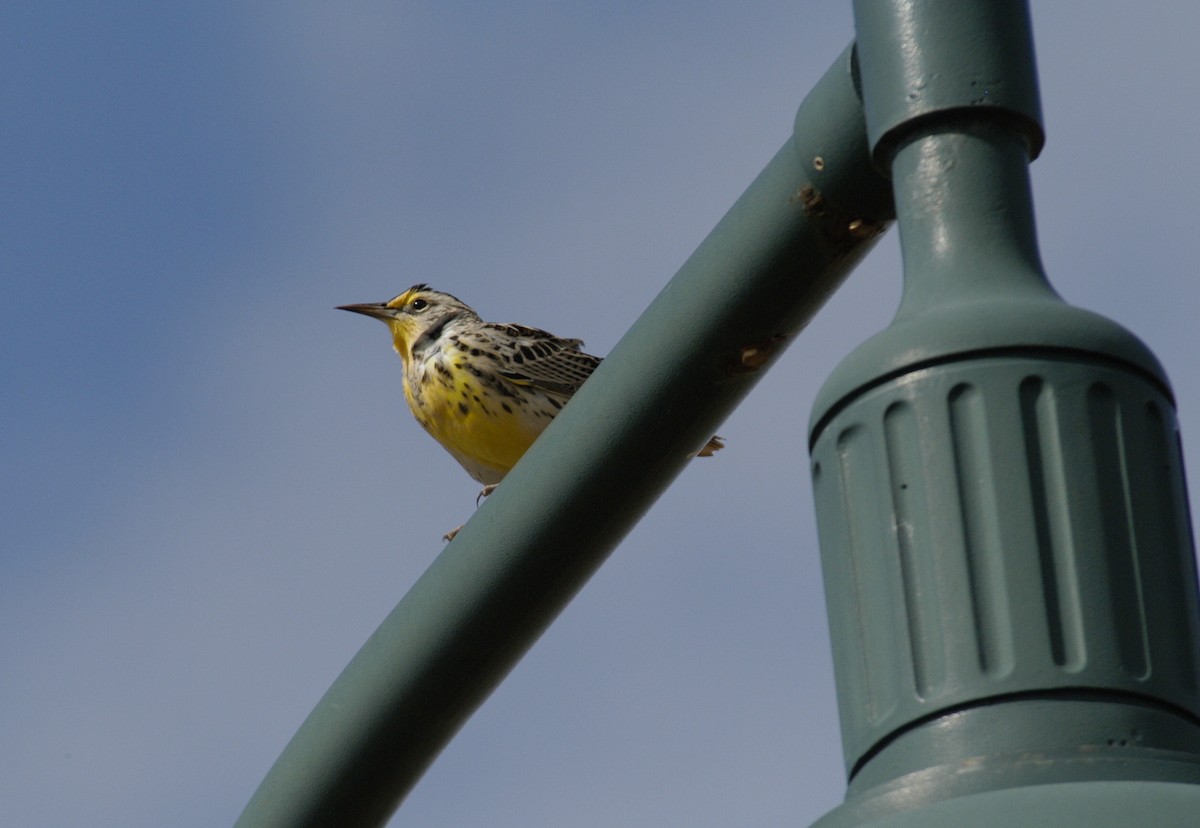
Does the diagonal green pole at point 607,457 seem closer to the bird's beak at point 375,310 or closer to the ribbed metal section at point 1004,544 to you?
the ribbed metal section at point 1004,544

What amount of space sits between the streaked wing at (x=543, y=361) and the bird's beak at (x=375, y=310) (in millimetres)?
944

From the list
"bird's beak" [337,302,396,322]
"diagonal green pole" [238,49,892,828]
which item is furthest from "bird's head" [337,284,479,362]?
"diagonal green pole" [238,49,892,828]

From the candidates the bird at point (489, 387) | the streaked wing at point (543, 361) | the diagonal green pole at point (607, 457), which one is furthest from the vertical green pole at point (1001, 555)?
the streaked wing at point (543, 361)

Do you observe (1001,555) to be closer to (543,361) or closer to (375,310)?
(543,361)

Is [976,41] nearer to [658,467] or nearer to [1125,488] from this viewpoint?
[1125,488]

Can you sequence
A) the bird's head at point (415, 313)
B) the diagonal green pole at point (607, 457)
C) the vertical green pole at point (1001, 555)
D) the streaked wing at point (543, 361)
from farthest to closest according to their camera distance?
the bird's head at point (415, 313), the streaked wing at point (543, 361), the diagonal green pole at point (607, 457), the vertical green pole at point (1001, 555)

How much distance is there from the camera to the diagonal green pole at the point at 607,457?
3.60m

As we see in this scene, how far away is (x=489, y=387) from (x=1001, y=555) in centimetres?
977

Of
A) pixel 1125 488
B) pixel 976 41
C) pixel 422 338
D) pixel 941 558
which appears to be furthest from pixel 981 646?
pixel 422 338

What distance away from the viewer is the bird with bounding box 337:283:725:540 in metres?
12.0

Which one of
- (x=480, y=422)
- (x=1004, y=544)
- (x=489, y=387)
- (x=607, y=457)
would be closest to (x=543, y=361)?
(x=489, y=387)

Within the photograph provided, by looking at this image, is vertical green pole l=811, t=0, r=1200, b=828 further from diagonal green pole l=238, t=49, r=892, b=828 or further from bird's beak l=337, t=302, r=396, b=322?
bird's beak l=337, t=302, r=396, b=322

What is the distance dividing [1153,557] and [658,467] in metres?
1.33

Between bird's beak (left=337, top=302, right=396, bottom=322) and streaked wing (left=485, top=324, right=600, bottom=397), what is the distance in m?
0.94
